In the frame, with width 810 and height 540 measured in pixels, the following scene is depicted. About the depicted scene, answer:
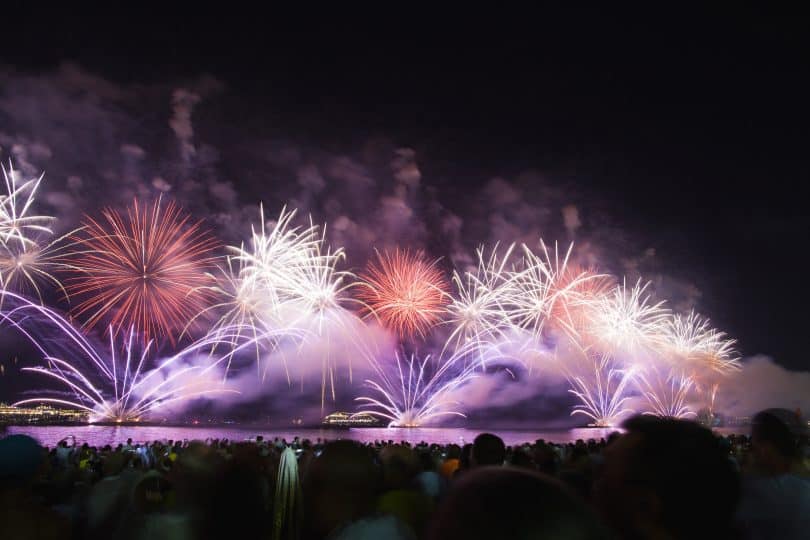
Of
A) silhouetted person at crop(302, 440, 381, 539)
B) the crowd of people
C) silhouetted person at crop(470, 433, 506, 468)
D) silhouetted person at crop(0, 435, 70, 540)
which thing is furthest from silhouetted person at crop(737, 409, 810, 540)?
silhouetted person at crop(0, 435, 70, 540)

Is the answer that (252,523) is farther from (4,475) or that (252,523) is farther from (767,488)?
(767,488)

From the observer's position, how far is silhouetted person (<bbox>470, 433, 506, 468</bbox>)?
5.62 meters

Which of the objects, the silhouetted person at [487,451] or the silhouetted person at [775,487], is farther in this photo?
the silhouetted person at [487,451]

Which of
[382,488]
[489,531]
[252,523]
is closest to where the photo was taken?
[489,531]

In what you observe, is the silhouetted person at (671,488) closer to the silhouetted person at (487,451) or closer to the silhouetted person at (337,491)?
the silhouetted person at (337,491)

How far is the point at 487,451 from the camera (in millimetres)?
5656

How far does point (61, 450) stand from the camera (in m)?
14.5

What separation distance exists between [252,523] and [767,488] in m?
3.22

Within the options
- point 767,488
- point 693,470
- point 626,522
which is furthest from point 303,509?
point 767,488

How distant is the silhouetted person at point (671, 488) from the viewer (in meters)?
1.99

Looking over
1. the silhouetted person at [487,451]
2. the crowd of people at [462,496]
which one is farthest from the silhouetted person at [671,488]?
the silhouetted person at [487,451]

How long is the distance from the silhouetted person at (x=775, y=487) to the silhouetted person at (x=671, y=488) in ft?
4.47

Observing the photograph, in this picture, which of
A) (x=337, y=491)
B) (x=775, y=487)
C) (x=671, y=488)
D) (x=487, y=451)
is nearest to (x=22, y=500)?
(x=337, y=491)

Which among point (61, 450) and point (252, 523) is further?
point (61, 450)
